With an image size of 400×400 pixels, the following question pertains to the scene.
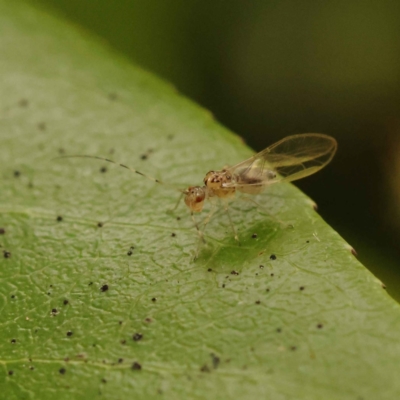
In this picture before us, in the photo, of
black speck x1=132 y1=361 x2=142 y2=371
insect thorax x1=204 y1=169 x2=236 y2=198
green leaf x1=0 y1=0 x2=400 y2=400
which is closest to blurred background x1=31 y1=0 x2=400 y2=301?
insect thorax x1=204 y1=169 x2=236 y2=198

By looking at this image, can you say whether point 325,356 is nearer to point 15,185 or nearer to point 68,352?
point 68,352

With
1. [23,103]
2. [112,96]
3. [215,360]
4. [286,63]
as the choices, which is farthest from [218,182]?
[286,63]

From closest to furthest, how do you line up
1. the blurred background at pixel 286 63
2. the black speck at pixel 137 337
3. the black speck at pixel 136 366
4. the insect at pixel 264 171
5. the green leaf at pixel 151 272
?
the green leaf at pixel 151 272 → the black speck at pixel 136 366 → the black speck at pixel 137 337 → the insect at pixel 264 171 → the blurred background at pixel 286 63

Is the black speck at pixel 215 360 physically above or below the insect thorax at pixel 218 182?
below

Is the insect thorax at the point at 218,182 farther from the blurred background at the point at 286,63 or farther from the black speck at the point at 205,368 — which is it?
the black speck at the point at 205,368

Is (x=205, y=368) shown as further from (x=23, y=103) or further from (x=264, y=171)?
(x=23, y=103)

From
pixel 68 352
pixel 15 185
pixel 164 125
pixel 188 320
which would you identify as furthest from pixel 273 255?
pixel 15 185

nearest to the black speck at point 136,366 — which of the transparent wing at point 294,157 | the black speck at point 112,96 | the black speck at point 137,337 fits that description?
the black speck at point 137,337
